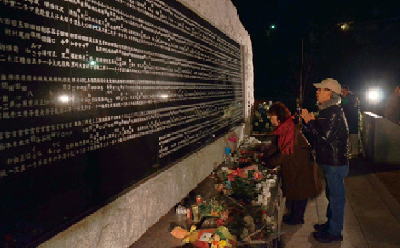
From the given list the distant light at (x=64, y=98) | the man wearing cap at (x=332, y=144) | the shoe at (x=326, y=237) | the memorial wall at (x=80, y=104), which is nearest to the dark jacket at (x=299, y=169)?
the man wearing cap at (x=332, y=144)

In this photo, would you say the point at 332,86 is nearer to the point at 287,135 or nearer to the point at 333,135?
the point at 333,135

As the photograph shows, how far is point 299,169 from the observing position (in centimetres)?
508

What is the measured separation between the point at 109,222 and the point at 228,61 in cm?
534

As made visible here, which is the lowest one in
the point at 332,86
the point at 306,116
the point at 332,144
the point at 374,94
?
the point at 332,144

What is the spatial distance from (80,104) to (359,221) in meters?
5.13

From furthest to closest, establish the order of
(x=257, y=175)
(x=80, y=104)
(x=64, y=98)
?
(x=257, y=175)
(x=80, y=104)
(x=64, y=98)

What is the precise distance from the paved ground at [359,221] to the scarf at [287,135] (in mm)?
1333

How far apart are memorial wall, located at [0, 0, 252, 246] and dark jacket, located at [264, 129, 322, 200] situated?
1837 millimetres

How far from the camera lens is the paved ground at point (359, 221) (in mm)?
3664

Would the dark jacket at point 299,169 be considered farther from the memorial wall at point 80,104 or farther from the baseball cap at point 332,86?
the memorial wall at point 80,104

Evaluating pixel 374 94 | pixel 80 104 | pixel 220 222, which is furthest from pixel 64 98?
pixel 374 94

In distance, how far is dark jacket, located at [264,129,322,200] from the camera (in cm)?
507

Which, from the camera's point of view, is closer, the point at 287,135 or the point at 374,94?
Result: the point at 287,135

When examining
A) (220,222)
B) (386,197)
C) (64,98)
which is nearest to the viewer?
(64,98)
